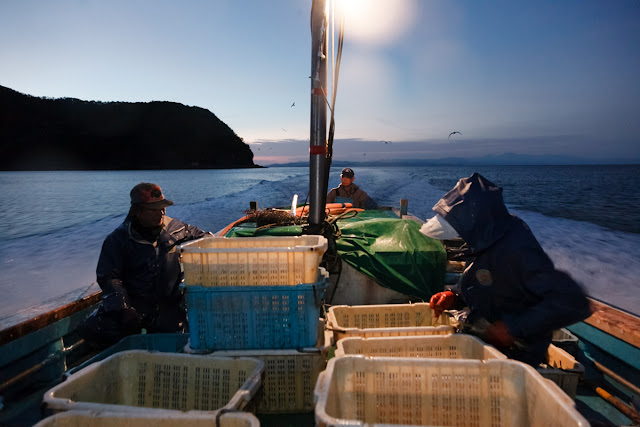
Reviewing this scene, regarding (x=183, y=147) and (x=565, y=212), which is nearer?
(x=565, y=212)

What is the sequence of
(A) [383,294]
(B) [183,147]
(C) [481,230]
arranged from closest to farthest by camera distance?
(C) [481,230]
(A) [383,294]
(B) [183,147]

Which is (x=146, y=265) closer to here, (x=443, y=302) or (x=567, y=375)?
(x=443, y=302)

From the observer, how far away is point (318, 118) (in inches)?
163

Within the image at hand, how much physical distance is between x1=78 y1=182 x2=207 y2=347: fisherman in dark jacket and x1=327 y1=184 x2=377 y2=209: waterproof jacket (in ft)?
17.3

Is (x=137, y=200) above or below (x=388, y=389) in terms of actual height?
above

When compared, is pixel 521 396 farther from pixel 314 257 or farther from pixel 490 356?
pixel 314 257

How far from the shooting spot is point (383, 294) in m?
4.43

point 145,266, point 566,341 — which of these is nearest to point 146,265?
point 145,266

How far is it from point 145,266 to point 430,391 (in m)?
3.09

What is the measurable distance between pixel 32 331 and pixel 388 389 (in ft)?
11.9

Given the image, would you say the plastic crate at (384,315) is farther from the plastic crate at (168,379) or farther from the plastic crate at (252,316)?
the plastic crate at (168,379)

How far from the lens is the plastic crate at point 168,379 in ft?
7.01

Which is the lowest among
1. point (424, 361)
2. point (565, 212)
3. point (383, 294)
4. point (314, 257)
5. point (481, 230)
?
point (565, 212)

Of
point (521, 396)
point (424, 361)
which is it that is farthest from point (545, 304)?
point (424, 361)
